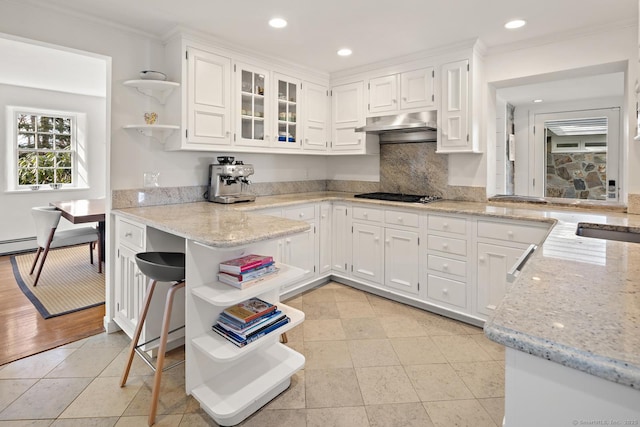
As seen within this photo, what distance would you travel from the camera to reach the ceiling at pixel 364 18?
234 cm

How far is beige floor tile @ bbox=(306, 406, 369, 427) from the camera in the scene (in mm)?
1759

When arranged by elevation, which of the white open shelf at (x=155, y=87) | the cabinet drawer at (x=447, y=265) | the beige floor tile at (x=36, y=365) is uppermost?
the white open shelf at (x=155, y=87)

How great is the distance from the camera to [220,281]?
1.82 meters

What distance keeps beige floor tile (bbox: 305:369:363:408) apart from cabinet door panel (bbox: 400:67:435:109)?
7.92 feet

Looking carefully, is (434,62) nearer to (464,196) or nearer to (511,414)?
(464,196)

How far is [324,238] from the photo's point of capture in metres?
3.65

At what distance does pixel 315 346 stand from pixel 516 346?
1.99 metres

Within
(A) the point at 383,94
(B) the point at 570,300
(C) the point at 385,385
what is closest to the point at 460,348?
(C) the point at 385,385

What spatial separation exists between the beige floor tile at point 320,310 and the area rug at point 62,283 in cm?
188

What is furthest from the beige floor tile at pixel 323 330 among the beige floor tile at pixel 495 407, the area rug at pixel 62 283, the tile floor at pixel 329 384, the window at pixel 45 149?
the window at pixel 45 149

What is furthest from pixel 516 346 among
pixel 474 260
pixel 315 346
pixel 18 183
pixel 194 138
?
pixel 18 183

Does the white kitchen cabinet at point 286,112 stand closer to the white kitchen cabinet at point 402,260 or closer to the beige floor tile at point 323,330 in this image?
the white kitchen cabinet at point 402,260

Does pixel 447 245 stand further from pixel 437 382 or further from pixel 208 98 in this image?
pixel 208 98

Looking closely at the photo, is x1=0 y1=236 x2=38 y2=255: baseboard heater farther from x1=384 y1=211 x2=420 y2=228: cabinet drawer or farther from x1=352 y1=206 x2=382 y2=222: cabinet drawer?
x1=384 y1=211 x2=420 y2=228: cabinet drawer
